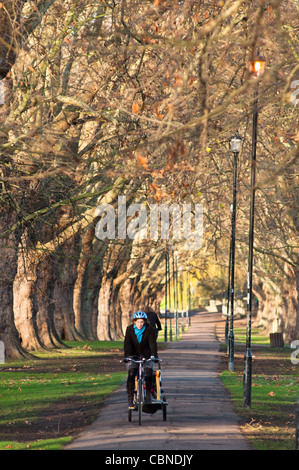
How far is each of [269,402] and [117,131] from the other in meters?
7.23

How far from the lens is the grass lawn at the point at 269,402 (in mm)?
13180

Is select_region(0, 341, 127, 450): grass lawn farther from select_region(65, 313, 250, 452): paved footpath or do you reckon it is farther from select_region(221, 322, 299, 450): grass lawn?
select_region(221, 322, 299, 450): grass lawn

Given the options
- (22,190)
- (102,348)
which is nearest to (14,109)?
(22,190)

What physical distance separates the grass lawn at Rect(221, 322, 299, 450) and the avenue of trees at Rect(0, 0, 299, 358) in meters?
4.19

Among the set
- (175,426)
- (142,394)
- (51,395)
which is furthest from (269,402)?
(175,426)

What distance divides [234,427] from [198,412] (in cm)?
199

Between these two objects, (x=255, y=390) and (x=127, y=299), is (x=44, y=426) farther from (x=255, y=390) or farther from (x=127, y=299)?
(x=127, y=299)

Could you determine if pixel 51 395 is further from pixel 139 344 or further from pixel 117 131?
pixel 117 131

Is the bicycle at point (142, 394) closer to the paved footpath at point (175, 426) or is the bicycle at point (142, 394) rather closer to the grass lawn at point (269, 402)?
the paved footpath at point (175, 426)

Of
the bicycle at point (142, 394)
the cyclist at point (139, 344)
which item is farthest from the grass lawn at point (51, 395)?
the cyclist at point (139, 344)

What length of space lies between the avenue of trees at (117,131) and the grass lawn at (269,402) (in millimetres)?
4195

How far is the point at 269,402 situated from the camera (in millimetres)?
18938

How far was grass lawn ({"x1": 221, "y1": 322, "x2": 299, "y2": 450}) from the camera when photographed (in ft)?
43.2
